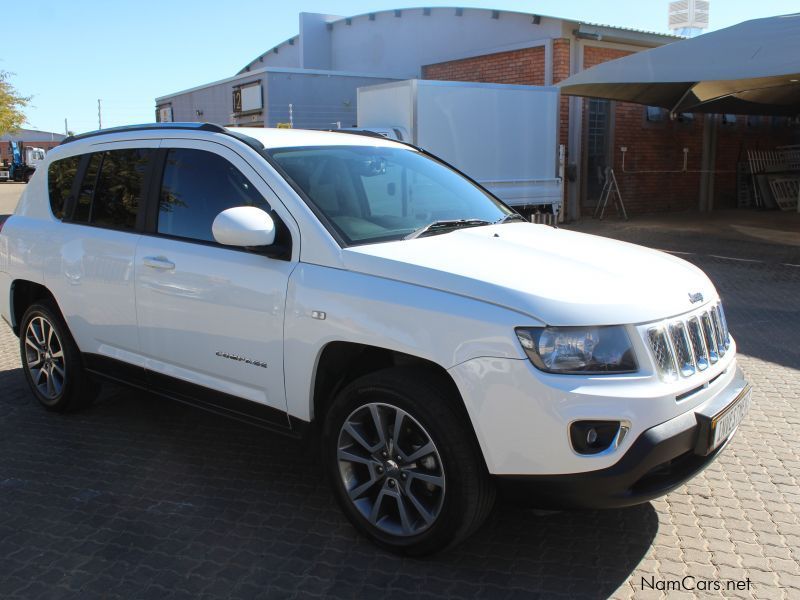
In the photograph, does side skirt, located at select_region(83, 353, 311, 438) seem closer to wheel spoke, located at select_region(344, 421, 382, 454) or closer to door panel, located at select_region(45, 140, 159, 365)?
door panel, located at select_region(45, 140, 159, 365)

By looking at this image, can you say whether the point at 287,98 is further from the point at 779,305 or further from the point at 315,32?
the point at 779,305

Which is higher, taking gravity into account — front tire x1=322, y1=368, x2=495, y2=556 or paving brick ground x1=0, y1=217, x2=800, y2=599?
front tire x1=322, y1=368, x2=495, y2=556

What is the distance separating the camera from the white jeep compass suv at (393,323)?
2789 mm

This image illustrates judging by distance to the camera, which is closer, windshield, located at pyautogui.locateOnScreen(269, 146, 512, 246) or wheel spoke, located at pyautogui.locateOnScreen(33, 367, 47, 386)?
windshield, located at pyautogui.locateOnScreen(269, 146, 512, 246)

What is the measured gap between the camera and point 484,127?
13.1 meters

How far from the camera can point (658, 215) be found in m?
18.8

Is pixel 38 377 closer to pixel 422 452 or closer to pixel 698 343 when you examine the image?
pixel 422 452

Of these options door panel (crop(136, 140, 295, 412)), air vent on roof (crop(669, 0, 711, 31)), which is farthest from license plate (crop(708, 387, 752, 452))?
air vent on roof (crop(669, 0, 711, 31))

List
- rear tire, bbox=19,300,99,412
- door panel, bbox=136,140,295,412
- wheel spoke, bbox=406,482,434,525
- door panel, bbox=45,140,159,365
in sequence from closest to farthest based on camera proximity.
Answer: wheel spoke, bbox=406,482,434,525, door panel, bbox=136,140,295,412, door panel, bbox=45,140,159,365, rear tire, bbox=19,300,99,412

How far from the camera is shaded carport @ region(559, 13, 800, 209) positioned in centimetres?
1208

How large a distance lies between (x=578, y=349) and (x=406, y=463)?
0.89 metres

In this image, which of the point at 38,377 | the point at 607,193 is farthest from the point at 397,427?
the point at 607,193

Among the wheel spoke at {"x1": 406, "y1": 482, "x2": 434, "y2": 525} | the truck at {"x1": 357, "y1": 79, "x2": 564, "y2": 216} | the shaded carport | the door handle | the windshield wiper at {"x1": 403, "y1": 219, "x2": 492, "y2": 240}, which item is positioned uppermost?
the shaded carport

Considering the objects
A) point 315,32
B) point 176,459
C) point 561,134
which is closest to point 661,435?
point 176,459
